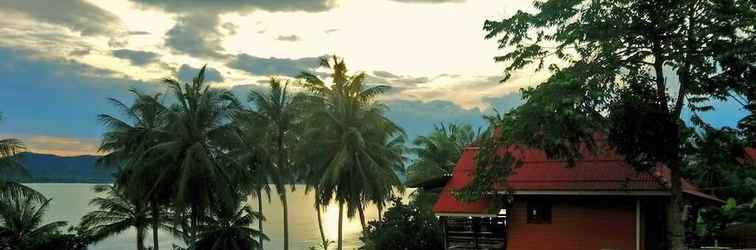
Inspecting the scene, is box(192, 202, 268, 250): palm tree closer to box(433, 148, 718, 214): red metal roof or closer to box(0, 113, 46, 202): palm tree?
box(0, 113, 46, 202): palm tree

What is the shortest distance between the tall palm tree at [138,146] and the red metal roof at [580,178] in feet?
57.8

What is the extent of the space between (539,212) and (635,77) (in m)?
5.67

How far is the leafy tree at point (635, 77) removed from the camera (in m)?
15.8

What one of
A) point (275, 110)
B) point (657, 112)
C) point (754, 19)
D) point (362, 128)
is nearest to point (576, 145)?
point (657, 112)

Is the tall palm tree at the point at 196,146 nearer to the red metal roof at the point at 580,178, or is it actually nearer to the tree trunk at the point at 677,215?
the red metal roof at the point at 580,178

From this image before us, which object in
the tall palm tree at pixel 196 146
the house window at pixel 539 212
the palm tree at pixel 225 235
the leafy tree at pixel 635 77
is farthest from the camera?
the palm tree at pixel 225 235

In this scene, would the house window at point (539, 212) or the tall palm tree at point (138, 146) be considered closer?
the house window at point (539, 212)

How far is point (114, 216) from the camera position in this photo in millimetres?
39125

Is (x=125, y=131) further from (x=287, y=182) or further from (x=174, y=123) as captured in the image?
(x=287, y=182)

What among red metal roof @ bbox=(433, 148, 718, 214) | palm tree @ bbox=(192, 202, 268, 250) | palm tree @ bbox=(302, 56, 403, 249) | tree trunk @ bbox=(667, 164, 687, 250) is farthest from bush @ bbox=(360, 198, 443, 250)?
palm tree @ bbox=(192, 202, 268, 250)

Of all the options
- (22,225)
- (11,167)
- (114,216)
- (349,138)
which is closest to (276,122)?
(349,138)

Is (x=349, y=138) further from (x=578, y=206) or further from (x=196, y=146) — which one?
(x=578, y=206)

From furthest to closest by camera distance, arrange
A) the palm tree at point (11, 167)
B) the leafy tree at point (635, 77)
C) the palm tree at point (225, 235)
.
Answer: the palm tree at point (225, 235) < the palm tree at point (11, 167) < the leafy tree at point (635, 77)

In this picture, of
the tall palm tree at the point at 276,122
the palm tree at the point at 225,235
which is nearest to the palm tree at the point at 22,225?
the palm tree at the point at 225,235
